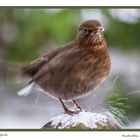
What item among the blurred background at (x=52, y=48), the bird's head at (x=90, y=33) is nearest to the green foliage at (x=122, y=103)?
the blurred background at (x=52, y=48)

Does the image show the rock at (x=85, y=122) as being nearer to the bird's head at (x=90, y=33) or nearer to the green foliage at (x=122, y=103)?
the green foliage at (x=122, y=103)

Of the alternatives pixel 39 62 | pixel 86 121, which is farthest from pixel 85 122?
pixel 39 62

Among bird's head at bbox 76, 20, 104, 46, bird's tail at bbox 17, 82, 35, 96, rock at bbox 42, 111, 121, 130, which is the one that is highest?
bird's head at bbox 76, 20, 104, 46

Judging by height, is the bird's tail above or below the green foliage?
above

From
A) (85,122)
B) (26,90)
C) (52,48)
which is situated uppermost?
(52,48)

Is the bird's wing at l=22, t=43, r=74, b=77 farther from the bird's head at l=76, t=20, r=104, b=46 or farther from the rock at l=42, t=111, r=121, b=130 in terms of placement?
the rock at l=42, t=111, r=121, b=130

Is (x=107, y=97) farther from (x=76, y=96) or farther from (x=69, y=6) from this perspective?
(x=69, y=6)

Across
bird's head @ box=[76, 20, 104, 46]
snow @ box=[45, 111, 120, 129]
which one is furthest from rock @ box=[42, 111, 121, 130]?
bird's head @ box=[76, 20, 104, 46]

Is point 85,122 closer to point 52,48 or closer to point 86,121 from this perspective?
point 86,121
